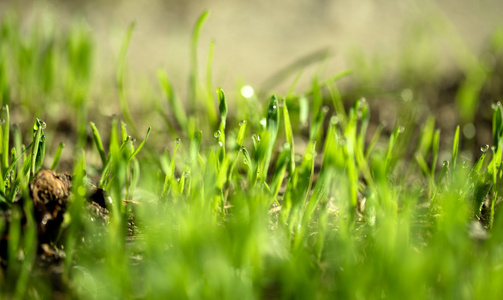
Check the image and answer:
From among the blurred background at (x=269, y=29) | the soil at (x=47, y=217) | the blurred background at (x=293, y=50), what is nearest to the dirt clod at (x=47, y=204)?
the soil at (x=47, y=217)

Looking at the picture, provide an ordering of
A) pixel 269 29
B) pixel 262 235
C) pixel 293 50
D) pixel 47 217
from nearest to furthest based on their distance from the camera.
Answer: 1. pixel 262 235
2. pixel 47 217
3. pixel 293 50
4. pixel 269 29

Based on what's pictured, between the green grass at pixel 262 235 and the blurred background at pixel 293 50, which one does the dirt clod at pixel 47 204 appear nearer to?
the green grass at pixel 262 235

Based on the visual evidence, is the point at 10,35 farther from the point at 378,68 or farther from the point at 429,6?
the point at 429,6

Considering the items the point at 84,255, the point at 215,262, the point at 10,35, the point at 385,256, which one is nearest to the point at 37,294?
the point at 84,255

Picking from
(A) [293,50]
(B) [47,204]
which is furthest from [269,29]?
(B) [47,204]

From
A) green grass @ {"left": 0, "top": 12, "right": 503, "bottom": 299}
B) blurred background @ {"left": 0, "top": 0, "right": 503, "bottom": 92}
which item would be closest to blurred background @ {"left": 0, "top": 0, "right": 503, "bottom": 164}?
blurred background @ {"left": 0, "top": 0, "right": 503, "bottom": 92}

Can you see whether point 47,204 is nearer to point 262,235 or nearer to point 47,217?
point 47,217

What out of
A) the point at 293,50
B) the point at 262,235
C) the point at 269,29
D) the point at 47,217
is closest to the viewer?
the point at 262,235

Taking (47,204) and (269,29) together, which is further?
(269,29)

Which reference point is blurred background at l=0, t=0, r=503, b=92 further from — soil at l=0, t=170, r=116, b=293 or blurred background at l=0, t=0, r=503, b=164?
soil at l=0, t=170, r=116, b=293

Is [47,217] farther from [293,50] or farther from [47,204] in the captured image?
[293,50]

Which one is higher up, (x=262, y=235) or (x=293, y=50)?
(x=293, y=50)
